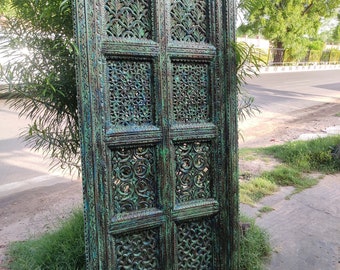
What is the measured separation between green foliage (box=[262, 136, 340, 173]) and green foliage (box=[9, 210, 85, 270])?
3.09 meters

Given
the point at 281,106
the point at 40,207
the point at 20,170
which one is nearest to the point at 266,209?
the point at 40,207

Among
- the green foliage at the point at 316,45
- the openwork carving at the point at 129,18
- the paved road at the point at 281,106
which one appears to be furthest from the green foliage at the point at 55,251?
the green foliage at the point at 316,45

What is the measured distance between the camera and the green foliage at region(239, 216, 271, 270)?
243cm

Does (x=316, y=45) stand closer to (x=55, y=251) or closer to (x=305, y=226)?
(x=305, y=226)

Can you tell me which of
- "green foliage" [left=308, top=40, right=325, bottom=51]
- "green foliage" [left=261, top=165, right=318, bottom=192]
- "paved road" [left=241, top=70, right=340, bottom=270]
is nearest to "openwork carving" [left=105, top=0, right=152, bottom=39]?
"paved road" [left=241, top=70, right=340, bottom=270]

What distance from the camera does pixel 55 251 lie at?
2385 millimetres

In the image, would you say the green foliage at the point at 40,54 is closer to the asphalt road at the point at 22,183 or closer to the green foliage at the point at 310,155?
the asphalt road at the point at 22,183

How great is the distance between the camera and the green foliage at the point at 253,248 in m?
2.43

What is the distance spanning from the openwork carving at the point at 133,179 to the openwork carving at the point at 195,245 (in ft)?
0.86

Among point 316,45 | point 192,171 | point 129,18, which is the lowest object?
point 192,171

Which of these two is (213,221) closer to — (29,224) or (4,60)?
(4,60)

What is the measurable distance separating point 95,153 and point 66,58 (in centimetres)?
64

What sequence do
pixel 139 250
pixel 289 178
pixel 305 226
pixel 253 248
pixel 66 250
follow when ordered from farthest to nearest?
1. pixel 289 178
2. pixel 305 226
3. pixel 253 248
4. pixel 66 250
5. pixel 139 250

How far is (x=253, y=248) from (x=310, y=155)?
2.72m
